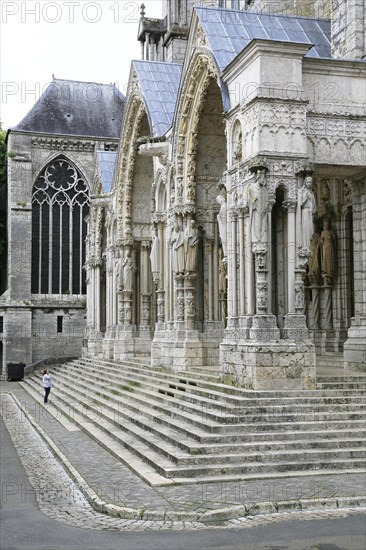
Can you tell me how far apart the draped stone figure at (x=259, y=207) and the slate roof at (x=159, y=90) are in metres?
8.40

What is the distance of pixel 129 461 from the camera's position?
1083cm

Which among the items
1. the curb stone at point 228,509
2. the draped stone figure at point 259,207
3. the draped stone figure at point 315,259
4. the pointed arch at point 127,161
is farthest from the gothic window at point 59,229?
the curb stone at point 228,509

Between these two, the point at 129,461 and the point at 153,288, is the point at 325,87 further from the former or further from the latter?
the point at 153,288

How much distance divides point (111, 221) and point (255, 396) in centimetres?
1686

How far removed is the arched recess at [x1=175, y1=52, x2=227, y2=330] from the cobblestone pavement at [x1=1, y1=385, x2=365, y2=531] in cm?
810

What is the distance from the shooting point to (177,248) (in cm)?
1881

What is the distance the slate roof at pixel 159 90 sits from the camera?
70.1 ft

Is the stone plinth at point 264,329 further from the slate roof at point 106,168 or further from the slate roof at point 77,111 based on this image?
the slate roof at point 77,111

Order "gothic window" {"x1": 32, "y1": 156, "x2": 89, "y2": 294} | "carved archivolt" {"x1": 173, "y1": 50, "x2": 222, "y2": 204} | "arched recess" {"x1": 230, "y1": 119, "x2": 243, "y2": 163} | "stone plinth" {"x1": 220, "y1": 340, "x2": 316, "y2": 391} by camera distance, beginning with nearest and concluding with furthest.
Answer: "stone plinth" {"x1": 220, "y1": 340, "x2": 316, "y2": 391}, "arched recess" {"x1": 230, "y1": 119, "x2": 243, "y2": 163}, "carved archivolt" {"x1": 173, "y1": 50, "x2": 222, "y2": 204}, "gothic window" {"x1": 32, "y1": 156, "x2": 89, "y2": 294}

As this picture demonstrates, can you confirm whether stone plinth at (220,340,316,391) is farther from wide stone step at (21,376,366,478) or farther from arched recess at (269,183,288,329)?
wide stone step at (21,376,366,478)

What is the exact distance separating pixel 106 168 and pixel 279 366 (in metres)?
19.3

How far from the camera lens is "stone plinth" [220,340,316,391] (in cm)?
1230

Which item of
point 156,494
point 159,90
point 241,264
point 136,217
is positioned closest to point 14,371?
point 136,217

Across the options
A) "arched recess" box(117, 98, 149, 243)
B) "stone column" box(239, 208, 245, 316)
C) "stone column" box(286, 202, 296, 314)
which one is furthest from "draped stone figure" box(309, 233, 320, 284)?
"arched recess" box(117, 98, 149, 243)
